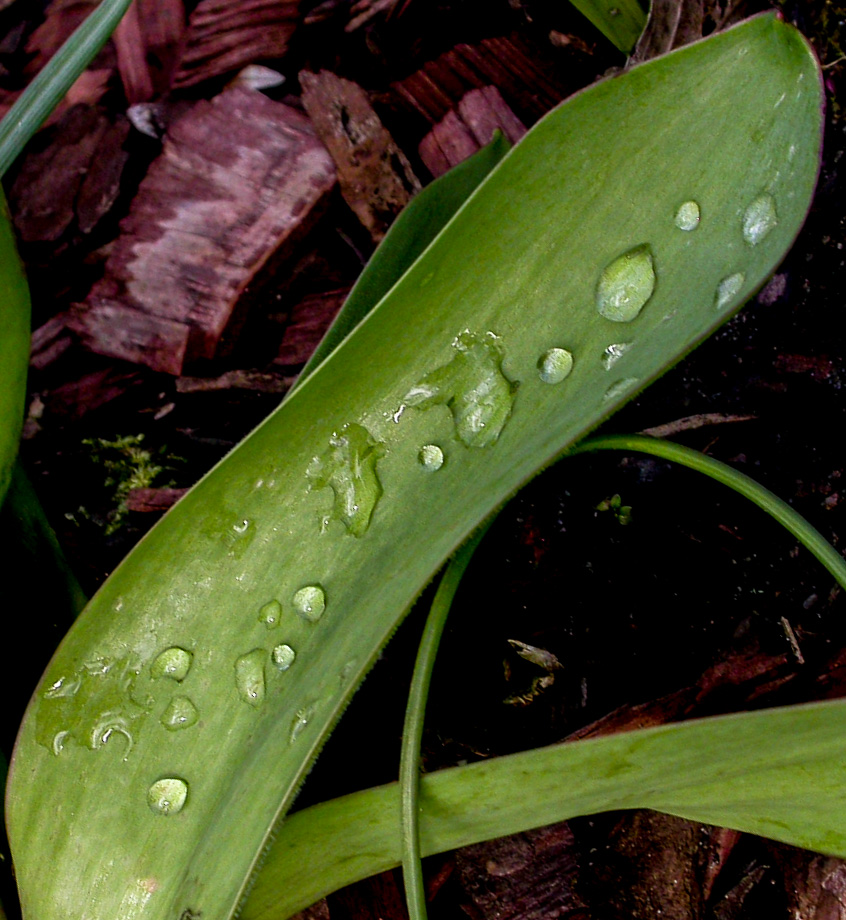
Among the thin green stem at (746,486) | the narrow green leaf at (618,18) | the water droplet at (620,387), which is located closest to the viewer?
the water droplet at (620,387)

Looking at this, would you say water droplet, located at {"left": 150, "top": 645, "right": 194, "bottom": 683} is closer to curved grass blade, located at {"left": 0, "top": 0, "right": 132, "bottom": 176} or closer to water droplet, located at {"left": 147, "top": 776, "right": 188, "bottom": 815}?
water droplet, located at {"left": 147, "top": 776, "right": 188, "bottom": 815}

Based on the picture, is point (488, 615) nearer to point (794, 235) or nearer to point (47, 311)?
point (794, 235)

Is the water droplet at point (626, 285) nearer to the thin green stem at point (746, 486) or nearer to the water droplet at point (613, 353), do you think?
the water droplet at point (613, 353)

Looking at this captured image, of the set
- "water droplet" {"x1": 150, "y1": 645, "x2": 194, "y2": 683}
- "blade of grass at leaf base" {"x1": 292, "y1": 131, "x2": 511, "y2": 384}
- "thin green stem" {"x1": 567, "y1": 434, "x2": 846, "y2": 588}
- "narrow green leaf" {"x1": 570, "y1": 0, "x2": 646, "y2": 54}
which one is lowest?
"thin green stem" {"x1": 567, "y1": 434, "x2": 846, "y2": 588}

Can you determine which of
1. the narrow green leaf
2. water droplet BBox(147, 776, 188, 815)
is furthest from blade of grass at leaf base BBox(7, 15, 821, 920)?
the narrow green leaf

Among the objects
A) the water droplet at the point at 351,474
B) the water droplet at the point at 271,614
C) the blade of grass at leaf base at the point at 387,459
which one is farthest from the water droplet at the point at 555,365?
the water droplet at the point at 271,614

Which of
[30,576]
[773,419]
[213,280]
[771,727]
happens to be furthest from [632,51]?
[30,576]
